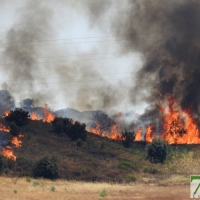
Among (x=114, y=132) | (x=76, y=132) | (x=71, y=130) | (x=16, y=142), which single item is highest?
(x=114, y=132)

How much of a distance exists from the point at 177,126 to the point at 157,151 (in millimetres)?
16733

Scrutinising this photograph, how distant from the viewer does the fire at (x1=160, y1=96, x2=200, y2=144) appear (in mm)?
76125

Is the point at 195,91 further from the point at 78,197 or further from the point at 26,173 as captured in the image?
the point at 78,197

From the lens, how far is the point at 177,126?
7738 cm

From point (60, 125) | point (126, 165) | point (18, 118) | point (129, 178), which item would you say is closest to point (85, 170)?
point (129, 178)

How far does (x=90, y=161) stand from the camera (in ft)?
195

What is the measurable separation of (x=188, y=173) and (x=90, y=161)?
45.3ft

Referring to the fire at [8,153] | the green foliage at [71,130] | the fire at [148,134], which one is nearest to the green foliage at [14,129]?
the fire at [8,153]

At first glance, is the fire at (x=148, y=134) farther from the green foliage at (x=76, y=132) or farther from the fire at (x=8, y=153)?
the fire at (x=8, y=153)

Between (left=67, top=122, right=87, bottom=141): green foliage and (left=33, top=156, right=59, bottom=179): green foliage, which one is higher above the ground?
(left=67, top=122, right=87, bottom=141): green foliage

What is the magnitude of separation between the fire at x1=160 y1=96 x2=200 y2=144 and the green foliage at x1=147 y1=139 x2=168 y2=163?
40.8 ft

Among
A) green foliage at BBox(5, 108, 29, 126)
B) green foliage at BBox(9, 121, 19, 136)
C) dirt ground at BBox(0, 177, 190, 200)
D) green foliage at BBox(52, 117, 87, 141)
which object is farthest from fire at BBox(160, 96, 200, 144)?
dirt ground at BBox(0, 177, 190, 200)

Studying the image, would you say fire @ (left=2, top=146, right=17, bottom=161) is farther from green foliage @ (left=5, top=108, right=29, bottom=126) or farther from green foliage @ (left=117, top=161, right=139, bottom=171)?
green foliage @ (left=117, top=161, right=139, bottom=171)

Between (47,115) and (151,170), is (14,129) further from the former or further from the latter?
(47,115)
